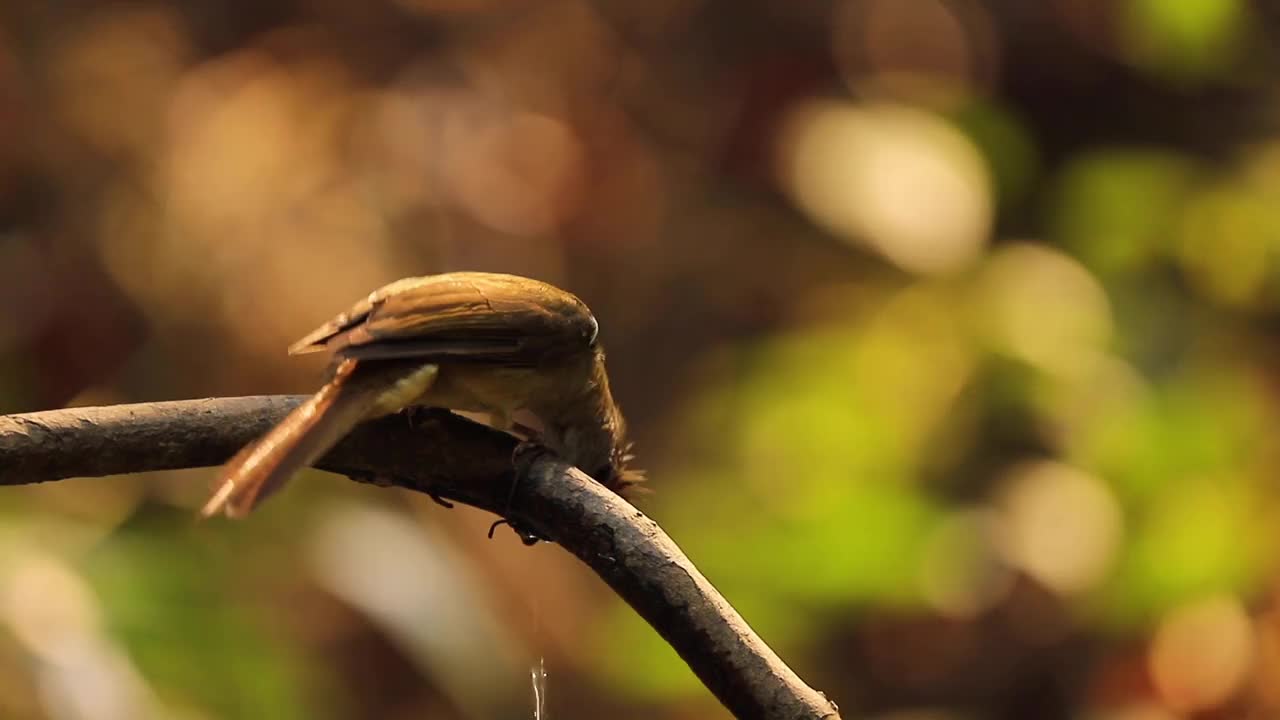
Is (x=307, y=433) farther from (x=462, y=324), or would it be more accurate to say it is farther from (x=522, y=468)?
(x=462, y=324)

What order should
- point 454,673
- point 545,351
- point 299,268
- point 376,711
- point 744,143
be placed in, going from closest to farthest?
1. point 545,351
2. point 454,673
3. point 299,268
4. point 376,711
5. point 744,143

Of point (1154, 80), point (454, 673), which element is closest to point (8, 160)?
point (454, 673)

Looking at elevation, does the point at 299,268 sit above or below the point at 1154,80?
below

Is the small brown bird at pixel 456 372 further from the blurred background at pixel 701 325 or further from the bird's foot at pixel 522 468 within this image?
the blurred background at pixel 701 325

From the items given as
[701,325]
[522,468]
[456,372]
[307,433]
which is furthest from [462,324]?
[701,325]

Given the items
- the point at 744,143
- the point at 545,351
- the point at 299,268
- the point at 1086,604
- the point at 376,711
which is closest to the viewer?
the point at 545,351

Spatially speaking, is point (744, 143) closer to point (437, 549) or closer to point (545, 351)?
point (437, 549)

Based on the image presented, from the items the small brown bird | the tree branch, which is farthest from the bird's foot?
the small brown bird

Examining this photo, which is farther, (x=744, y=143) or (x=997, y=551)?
(x=744, y=143)
